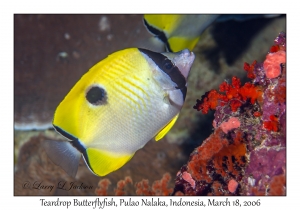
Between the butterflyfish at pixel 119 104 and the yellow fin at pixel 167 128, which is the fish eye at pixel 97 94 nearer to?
the butterflyfish at pixel 119 104

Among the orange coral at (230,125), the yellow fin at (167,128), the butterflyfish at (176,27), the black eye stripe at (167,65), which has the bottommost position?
the yellow fin at (167,128)

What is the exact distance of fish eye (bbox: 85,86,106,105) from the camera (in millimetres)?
1256

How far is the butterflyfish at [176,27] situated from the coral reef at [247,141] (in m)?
0.50

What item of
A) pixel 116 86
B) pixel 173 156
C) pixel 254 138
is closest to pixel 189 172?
pixel 254 138

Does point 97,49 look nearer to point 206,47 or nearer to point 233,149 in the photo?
point 206,47

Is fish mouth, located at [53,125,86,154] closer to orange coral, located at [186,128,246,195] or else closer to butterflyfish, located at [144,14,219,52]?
orange coral, located at [186,128,246,195]

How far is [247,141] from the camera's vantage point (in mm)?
1633

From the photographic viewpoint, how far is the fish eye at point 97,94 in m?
1.26

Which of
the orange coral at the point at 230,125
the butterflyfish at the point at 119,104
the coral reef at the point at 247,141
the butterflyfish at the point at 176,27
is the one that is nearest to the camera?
the butterflyfish at the point at 119,104

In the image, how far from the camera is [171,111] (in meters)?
1.31

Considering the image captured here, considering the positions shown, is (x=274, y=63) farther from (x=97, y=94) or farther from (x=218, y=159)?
(x=97, y=94)

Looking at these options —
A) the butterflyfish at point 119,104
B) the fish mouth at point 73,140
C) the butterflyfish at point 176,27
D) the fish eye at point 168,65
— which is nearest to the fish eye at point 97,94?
the butterflyfish at point 119,104

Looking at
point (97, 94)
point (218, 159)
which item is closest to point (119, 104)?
point (97, 94)

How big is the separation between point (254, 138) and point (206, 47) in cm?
164
